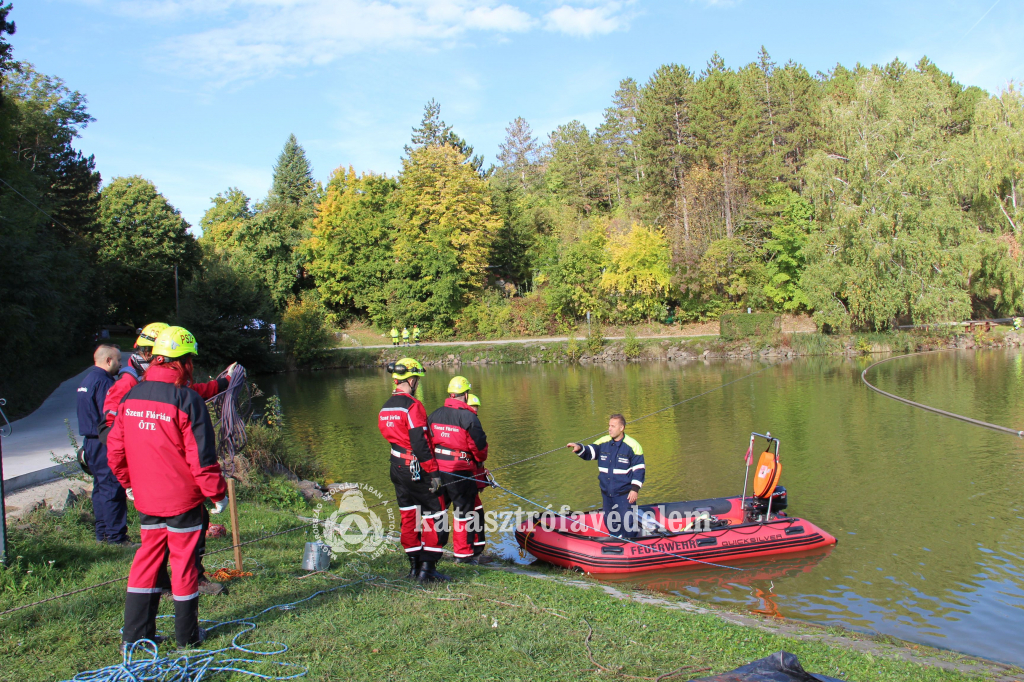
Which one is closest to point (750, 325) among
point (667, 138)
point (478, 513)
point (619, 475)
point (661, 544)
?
point (667, 138)

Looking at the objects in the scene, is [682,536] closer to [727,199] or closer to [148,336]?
[148,336]

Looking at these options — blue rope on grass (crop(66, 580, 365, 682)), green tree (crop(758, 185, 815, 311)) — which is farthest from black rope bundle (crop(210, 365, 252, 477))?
green tree (crop(758, 185, 815, 311))

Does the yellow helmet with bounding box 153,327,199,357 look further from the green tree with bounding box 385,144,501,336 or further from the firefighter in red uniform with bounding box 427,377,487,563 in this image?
the green tree with bounding box 385,144,501,336

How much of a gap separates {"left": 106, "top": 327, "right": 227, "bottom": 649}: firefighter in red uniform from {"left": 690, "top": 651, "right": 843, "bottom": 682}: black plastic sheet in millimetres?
3033

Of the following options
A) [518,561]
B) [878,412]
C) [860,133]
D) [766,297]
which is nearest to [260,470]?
[518,561]

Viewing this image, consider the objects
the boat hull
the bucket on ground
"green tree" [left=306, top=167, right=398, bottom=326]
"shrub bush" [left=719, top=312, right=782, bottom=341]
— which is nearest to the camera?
the bucket on ground

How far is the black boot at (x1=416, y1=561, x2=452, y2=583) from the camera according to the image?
6250mm

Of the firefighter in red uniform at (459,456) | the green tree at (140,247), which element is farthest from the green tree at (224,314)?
the firefighter in red uniform at (459,456)

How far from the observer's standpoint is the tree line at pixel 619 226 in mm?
33156

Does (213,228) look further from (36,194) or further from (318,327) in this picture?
(36,194)

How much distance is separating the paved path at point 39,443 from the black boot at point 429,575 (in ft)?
17.8

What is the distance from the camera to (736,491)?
13109mm

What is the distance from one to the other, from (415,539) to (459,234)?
42.8 metres

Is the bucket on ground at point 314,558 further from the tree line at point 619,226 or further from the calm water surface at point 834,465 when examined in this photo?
the tree line at point 619,226
